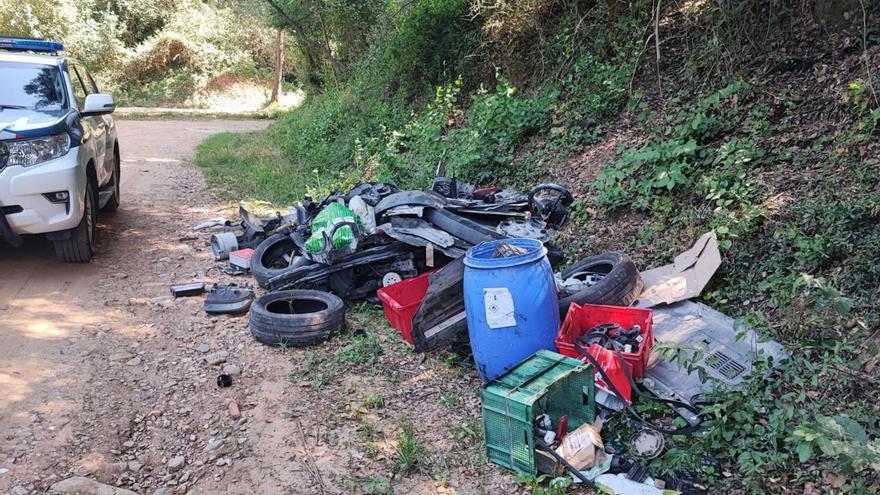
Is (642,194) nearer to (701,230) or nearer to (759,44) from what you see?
(701,230)

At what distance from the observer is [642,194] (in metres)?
5.87

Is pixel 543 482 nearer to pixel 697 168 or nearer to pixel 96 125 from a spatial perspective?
pixel 697 168

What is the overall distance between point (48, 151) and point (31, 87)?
1180 millimetres

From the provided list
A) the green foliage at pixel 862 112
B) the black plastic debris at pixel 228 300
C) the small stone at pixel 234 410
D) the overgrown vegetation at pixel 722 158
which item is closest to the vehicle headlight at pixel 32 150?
the black plastic debris at pixel 228 300

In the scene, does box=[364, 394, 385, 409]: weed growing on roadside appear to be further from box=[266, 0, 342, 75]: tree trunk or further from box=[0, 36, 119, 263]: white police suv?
box=[266, 0, 342, 75]: tree trunk

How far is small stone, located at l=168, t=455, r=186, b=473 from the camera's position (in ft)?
11.9

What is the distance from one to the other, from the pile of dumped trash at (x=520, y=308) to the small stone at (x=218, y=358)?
0.29 m

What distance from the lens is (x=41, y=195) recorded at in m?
5.68

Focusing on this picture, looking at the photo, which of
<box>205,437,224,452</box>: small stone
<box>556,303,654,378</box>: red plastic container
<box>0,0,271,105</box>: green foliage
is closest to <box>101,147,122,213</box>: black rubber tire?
<box>205,437,224,452</box>: small stone

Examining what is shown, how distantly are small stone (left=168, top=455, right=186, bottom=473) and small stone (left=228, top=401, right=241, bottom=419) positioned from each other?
0.43 m

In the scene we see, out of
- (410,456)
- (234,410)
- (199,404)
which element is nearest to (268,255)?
(199,404)

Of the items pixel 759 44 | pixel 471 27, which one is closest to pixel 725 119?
pixel 759 44

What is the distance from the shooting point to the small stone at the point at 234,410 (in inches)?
160

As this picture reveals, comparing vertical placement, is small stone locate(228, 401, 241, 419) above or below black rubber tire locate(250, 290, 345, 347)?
below
